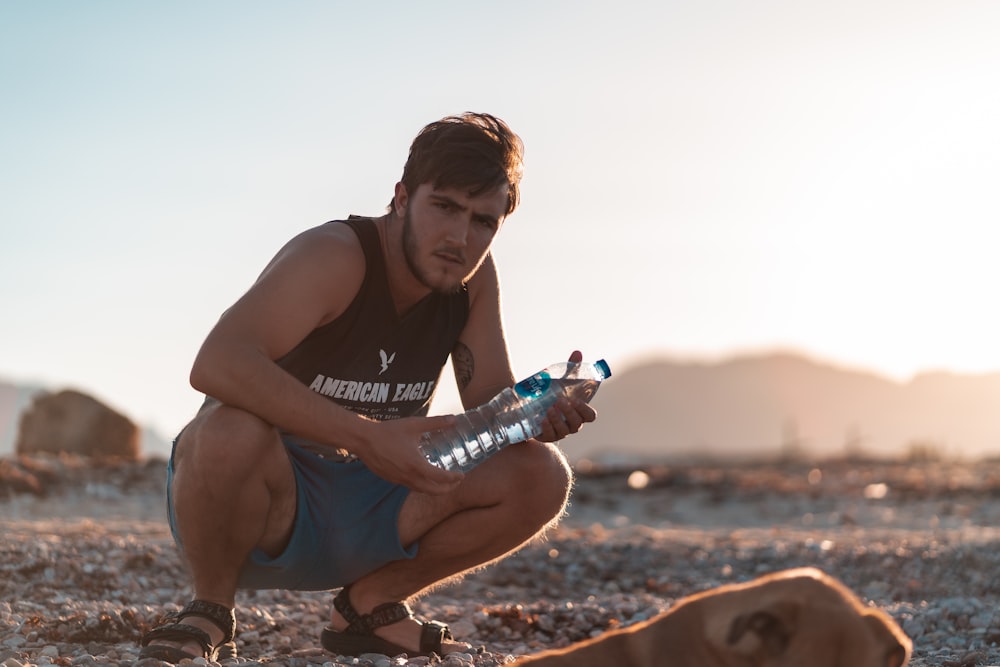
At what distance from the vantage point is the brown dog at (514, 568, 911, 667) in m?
3.32

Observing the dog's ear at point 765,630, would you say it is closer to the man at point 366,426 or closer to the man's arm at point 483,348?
the man at point 366,426

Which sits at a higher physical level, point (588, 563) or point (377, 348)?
point (377, 348)

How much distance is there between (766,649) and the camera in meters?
3.33

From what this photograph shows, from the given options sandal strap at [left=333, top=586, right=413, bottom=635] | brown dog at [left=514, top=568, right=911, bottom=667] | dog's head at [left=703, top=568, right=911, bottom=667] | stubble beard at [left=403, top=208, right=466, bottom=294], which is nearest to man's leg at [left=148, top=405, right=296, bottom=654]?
sandal strap at [left=333, top=586, right=413, bottom=635]

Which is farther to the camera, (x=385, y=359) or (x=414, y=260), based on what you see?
(x=385, y=359)

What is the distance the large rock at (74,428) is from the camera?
1802cm

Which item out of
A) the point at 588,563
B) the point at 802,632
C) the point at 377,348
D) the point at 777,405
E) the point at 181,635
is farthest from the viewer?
the point at 777,405

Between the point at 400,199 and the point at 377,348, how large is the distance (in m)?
0.67

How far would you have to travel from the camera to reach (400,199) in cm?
534

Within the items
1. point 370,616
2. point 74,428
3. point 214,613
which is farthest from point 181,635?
point 74,428

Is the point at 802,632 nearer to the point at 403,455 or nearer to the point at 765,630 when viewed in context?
the point at 765,630

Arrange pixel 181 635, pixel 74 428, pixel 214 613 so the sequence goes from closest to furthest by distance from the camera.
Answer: pixel 181 635 → pixel 214 613 → pixel 74 428

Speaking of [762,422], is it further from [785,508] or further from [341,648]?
[341,648]

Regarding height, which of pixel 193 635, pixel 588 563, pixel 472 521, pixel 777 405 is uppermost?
pixel 472 521
